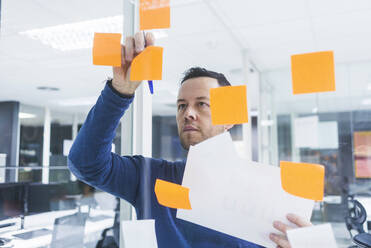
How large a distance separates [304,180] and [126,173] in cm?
42

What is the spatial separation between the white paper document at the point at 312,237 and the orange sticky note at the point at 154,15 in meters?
0.36

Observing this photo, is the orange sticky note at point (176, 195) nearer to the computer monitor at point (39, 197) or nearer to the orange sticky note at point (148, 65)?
the orange sticky note at point (148, 65)

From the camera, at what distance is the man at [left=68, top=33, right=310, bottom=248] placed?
496 millimetres

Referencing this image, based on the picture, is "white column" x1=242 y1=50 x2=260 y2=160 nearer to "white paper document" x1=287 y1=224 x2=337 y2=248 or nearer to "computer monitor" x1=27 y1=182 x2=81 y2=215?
"computer monitor" x1=27 y1=182 x2=81 y2=215

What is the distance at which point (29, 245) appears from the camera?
0.96 m

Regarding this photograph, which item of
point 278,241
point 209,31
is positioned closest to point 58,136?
point 278,241

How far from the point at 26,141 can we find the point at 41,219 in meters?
0.37

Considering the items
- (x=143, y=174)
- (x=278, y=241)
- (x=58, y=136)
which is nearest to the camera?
(x=278, y=241)

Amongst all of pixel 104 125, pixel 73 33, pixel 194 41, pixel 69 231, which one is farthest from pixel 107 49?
pixel 194 41

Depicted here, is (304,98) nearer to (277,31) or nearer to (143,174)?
(277,31)

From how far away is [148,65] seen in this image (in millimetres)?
446

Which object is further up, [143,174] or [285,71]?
[285,71]

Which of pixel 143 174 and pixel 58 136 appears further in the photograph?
pixel 58 136

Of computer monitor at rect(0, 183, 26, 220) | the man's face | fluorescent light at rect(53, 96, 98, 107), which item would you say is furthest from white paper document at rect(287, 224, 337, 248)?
fluorescent light at rect(53, 96, 98, 107)
